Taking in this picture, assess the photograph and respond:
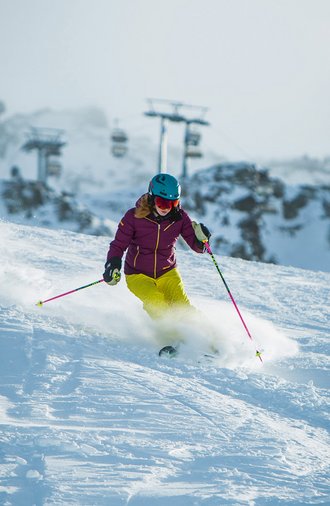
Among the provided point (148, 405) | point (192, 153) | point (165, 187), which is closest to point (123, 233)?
Result: point (165, 187)

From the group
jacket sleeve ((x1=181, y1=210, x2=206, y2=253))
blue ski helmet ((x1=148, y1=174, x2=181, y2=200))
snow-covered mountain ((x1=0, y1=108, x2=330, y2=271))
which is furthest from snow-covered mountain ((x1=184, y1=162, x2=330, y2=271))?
blue ski helmet ((x1=148, y1=174, x2=181, y2=200))

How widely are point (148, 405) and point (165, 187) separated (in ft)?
6.73

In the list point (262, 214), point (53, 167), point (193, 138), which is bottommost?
point (262, 214)

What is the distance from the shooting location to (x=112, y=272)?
4801 mm

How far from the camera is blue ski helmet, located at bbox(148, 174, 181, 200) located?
15.8 feet

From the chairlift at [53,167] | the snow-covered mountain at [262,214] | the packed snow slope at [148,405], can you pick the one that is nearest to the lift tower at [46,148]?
the chairlift at [53,167]

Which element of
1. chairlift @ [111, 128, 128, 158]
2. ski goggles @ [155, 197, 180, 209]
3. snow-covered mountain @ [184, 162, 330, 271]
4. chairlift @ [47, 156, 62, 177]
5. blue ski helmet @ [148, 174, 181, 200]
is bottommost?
snow-covered mountain @ [184, 162, 330, 271]

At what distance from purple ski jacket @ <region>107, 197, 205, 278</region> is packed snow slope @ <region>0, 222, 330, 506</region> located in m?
0.48

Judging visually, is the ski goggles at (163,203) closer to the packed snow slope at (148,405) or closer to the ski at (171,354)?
the packed snow slope at (148,405)

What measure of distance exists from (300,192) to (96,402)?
1992 inches

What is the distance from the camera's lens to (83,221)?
36.8 meters

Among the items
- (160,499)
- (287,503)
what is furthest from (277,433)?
(160,499)

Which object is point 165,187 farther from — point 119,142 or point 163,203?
point 119,142

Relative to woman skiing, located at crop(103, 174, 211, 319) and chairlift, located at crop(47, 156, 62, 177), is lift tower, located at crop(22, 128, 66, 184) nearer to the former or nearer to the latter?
chairlift, located at crop(47, 156, 62, 177)
